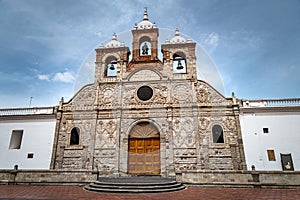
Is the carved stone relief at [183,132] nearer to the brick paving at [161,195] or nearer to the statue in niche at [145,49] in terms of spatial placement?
the brick paving at [161,195]

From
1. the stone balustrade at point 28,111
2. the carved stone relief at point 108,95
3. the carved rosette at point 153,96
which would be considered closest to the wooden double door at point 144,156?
the carved rosette at point 153,96

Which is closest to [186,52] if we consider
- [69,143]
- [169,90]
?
[169,90]

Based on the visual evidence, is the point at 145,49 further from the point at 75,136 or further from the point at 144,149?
the point at 75,136

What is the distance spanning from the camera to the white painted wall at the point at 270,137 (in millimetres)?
12211

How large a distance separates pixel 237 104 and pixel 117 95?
8879 mm

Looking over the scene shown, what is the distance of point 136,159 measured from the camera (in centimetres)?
1349

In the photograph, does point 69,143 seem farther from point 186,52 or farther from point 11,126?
point 186,52

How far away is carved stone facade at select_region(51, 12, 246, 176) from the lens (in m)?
13.1

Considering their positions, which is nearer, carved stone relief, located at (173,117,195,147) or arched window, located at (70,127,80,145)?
carved stone relief, located at (173,117,195,147)

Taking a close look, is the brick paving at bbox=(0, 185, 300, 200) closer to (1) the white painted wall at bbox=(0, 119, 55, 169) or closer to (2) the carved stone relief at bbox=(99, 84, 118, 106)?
(1) the white painted wall at bbox=(0, 119, 55, 169)

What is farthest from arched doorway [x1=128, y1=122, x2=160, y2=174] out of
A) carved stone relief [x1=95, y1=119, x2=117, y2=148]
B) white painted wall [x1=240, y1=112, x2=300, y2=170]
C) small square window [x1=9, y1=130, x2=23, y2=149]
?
small square window [x1=9, y1=130, x2=23, y2=149]

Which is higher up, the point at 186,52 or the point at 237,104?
the point at 186,52

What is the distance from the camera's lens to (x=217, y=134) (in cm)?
1358

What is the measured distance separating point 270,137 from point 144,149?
8449mm
